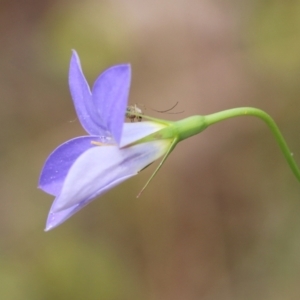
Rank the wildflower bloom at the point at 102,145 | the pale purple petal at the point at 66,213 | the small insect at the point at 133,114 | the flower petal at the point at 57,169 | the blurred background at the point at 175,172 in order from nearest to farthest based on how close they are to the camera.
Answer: the wildflower bloom at the point at 102,145
the pale purple petal at the point at 66,213
the flower petal at the point at 57,169
the small insect at the point at 133,114
the blurred background at the point at 175,172

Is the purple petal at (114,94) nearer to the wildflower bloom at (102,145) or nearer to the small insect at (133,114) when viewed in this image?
the wildflower bloom at (102,145)

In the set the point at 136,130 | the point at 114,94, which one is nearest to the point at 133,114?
the point at 136,130

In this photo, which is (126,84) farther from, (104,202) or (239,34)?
(239,34)

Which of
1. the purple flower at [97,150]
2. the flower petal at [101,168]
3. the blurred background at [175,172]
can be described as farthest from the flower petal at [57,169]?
the blurred background at [175,172]

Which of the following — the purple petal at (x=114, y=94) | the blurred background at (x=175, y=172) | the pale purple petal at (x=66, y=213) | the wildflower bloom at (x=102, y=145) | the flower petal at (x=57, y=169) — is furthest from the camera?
the blurred background at (x=175, y=172)

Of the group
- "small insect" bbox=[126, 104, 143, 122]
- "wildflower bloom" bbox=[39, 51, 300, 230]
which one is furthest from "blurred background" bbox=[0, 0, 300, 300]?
"wildflower bloom" bbox=[39, 51, 300, 230]

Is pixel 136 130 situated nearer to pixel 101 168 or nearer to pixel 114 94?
pixel 101 168

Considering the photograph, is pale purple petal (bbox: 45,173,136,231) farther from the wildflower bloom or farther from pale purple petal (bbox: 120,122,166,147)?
pale purple petal (bbox: 120,122,166,147)

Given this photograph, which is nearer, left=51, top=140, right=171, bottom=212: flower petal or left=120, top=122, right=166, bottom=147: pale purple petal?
left=51, top=140, right=171, bottom=212: flower petal
